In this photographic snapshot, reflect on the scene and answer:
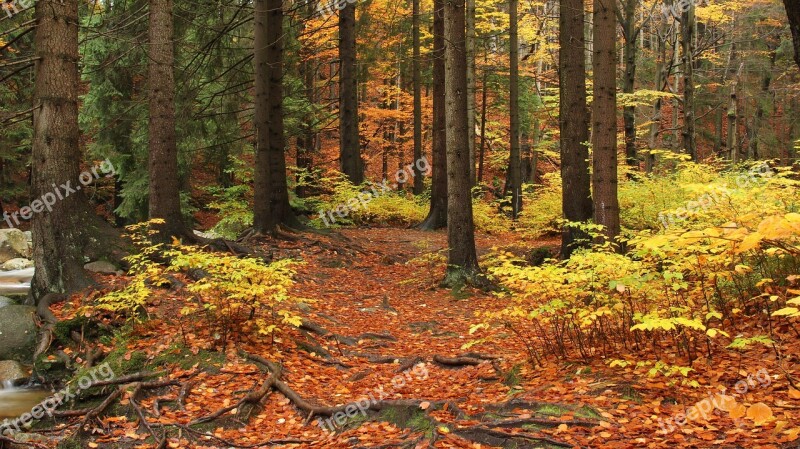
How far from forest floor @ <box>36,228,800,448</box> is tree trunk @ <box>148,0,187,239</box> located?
63.0 inches

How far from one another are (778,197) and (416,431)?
5.53m

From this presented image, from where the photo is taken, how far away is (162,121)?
29.6 feet

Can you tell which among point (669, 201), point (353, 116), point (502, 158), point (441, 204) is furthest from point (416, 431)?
point (502, 158)

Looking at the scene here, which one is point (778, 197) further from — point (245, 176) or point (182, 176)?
point (182, 176)

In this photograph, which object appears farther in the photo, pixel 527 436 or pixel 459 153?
pixel 459 153

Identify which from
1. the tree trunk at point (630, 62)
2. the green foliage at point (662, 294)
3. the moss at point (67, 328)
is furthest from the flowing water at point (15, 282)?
the tree trunk at point (630, 62)

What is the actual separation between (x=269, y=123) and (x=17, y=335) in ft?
23.8

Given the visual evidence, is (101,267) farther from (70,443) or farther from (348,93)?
(348,93)

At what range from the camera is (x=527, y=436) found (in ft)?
12.1

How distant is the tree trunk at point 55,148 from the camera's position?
7312mm

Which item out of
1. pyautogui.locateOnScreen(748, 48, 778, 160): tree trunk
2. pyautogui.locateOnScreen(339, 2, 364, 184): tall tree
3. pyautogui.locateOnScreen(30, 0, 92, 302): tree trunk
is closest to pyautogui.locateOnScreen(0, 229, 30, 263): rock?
pyautogui.locateOnScreen(30, 0, 92, 302): tree trunk

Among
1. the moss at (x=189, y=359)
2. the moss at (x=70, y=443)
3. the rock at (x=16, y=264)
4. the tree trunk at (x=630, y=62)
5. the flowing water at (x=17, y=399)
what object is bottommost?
the flowing water at (x=17, y=399)

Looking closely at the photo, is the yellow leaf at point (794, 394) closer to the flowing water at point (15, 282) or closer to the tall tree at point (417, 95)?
the flowing water at point (15, 282)

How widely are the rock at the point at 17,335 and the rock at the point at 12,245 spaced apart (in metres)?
7.67
